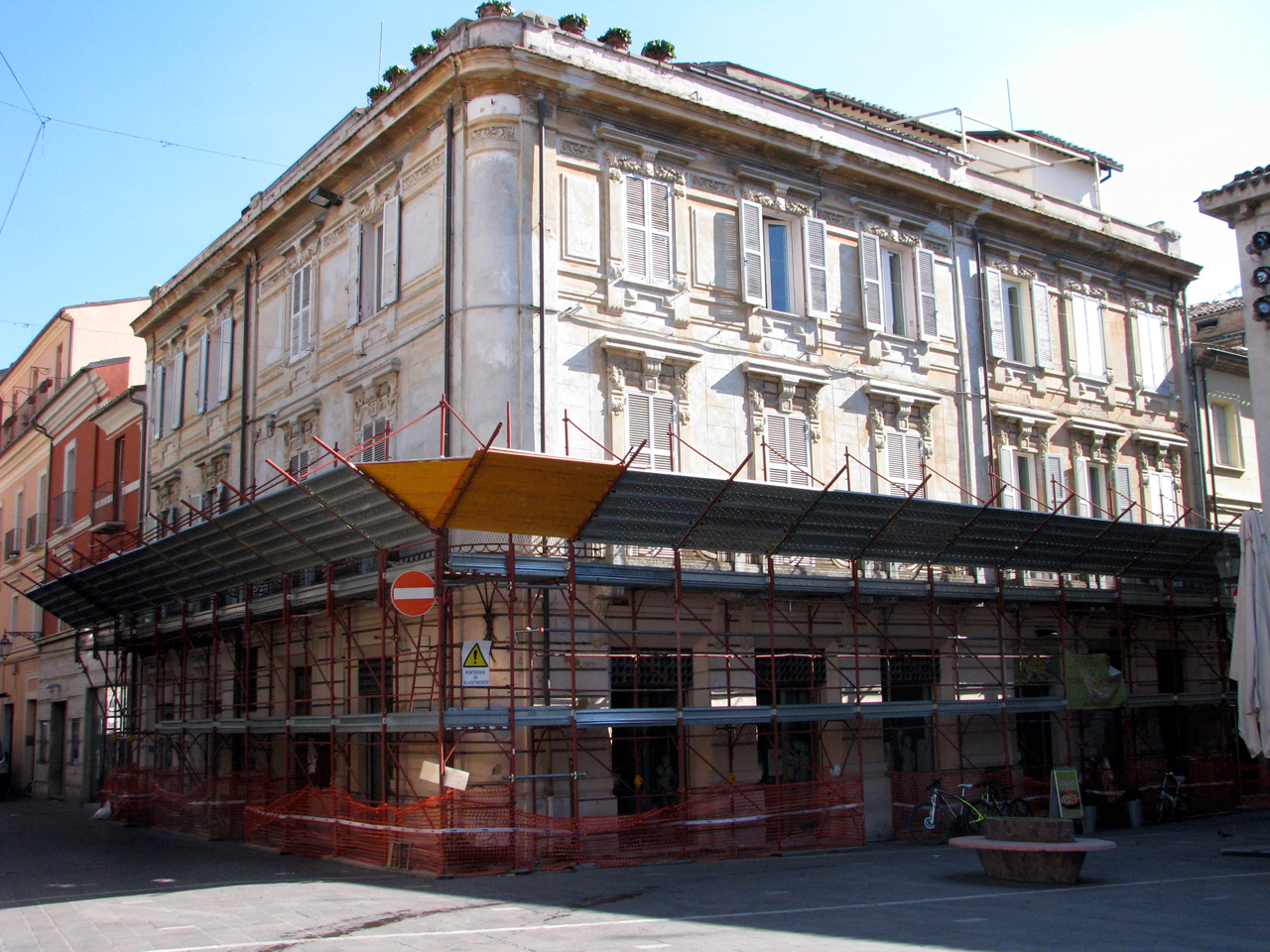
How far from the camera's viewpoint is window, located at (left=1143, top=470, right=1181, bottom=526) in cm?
2442

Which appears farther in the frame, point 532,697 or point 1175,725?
point 1175,725

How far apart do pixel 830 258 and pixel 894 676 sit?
7033 millimetres

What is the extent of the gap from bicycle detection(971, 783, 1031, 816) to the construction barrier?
1953 mm

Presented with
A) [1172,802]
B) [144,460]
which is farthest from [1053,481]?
[144,460]

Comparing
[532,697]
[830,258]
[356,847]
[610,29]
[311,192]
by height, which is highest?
[610,29]

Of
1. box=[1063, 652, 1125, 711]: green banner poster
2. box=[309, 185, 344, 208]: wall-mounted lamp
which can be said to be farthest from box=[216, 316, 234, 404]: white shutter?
box=[1063, 652, 1125, 711]: green banner poster

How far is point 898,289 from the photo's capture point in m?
21.6

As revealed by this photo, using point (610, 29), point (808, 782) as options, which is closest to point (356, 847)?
point (808, 782)

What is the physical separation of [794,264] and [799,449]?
10.5 ft

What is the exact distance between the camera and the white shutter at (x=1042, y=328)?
76.3 feet

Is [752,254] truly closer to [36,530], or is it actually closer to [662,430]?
[662,430]

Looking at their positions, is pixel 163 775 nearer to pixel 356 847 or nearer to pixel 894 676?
pixel 356 847

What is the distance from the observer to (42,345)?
3819cm

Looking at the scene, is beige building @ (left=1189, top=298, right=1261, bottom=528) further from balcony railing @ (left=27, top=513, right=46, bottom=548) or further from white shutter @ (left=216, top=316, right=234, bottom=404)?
balcony railing @ (left=27, top=513, right=46, bottom=548)
